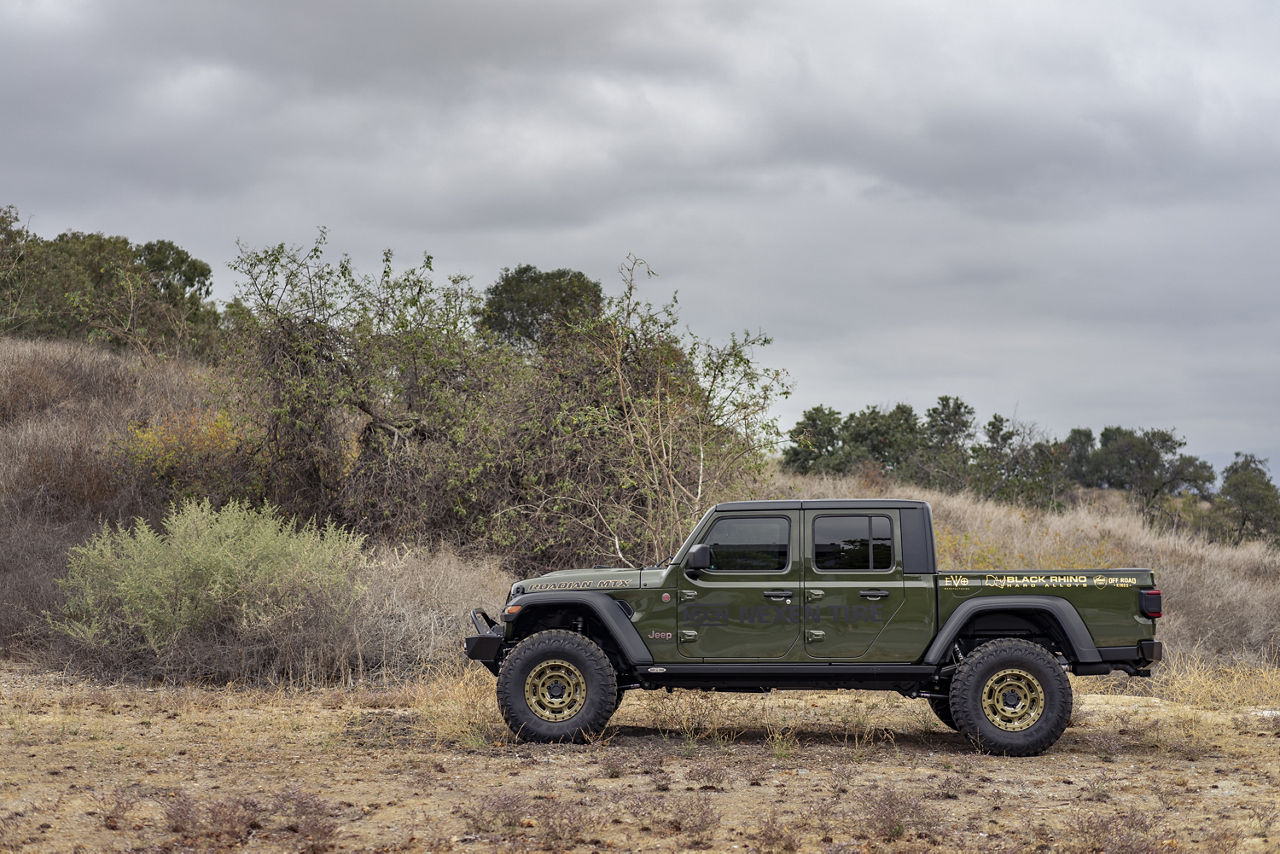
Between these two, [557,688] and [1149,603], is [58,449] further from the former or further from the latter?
[1149,603]

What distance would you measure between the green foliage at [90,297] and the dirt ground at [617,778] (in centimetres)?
2173

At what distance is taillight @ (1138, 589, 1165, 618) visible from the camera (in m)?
8.80

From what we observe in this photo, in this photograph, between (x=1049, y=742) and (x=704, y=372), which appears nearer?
(x=1049, y=742)

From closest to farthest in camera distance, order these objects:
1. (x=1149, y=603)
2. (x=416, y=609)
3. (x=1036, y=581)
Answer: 1. (x=1149, y=603)
2. (x=1036, y=581)
3. (x=416, y=609)

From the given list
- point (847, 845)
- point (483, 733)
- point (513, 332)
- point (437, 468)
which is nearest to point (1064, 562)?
point (437, 468)

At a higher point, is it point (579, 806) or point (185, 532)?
point (185, 532)

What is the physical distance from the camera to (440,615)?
14.4 m

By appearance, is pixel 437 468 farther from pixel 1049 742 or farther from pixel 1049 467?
pixel 1049 467

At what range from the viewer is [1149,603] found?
8.83 meters

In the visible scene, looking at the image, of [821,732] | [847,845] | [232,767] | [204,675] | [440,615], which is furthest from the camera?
[440,615]

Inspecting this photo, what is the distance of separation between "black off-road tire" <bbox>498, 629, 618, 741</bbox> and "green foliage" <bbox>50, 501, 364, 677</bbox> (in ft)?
15.3

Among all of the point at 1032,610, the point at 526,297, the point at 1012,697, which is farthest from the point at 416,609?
the point at 526,297

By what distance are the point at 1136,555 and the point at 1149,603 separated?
15.7 m

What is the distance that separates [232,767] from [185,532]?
5.88 meters
